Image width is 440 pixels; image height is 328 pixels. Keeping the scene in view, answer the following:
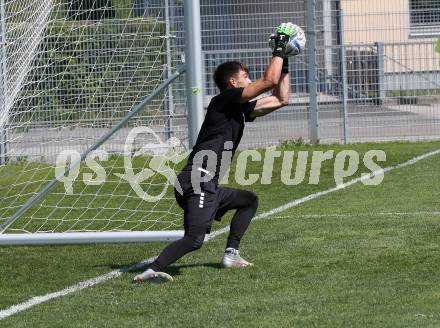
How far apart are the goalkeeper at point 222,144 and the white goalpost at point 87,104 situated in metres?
1.34

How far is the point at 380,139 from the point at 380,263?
11.9 metres

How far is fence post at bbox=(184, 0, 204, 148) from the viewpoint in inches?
387

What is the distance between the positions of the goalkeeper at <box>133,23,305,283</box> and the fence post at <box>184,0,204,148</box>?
4.25ft

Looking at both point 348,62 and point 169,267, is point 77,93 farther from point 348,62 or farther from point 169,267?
point 348,62

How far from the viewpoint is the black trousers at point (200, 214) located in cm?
817

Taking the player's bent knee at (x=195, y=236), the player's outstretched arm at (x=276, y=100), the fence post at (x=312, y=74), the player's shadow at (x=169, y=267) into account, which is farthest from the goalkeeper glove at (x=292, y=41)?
the fence post at (x=312, y=74)

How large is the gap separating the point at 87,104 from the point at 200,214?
10.1ft

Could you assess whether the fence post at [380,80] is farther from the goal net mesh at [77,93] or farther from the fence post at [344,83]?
the goal net mesh at [77,93]

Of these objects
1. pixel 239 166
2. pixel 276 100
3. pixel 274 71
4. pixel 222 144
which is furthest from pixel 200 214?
pixel 239 166

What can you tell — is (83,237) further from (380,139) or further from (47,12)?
(380,139)

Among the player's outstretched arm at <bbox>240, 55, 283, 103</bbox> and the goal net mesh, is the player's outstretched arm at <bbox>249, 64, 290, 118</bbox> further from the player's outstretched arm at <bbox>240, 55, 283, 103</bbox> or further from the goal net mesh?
the goal net mesh

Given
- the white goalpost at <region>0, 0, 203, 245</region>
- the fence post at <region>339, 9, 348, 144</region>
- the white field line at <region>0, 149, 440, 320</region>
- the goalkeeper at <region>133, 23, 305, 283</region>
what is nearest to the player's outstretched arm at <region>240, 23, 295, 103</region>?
the goalkeeper at <region>133, 23, 305, 283</region>

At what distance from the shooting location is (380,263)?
8.45m

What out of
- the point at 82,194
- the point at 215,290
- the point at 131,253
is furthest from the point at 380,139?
the point at 215,290
